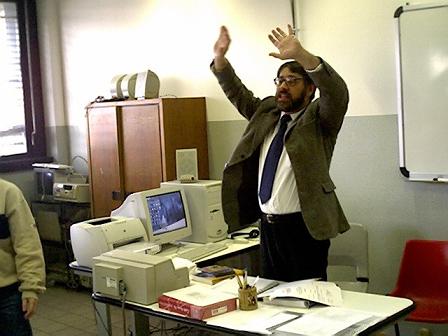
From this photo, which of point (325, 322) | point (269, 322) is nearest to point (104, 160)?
point (269, 322)

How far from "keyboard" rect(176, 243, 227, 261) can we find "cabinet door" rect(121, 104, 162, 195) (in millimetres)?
1180

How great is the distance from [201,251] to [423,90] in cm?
157

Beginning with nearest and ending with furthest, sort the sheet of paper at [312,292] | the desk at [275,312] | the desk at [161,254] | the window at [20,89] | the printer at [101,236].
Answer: the desk at [275,312], the sheet of paper at [312,292], the desk at [161,254], the printer at [101,236], the window at [20,89]

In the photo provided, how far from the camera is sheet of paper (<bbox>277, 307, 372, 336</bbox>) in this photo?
2.30 meters

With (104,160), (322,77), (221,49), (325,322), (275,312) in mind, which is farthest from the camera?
(104,160)

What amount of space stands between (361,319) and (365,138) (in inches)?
74.1

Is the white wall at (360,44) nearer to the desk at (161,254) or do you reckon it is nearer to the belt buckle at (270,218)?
the desk at (161,254)

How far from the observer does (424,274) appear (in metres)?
3.70

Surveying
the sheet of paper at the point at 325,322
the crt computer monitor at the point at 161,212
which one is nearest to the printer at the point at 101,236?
the crt computer monitor at the point at 161,212

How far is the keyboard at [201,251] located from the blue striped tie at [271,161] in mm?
741

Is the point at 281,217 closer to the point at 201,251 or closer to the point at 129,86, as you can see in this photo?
the point at 201,251

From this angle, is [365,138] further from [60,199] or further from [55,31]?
[55,31]

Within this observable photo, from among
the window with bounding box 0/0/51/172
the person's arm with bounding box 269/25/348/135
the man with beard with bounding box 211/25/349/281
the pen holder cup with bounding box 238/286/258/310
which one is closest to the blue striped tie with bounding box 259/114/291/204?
the man with beard with bounding box 211/25/349/281

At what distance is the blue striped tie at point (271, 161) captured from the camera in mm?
3086
